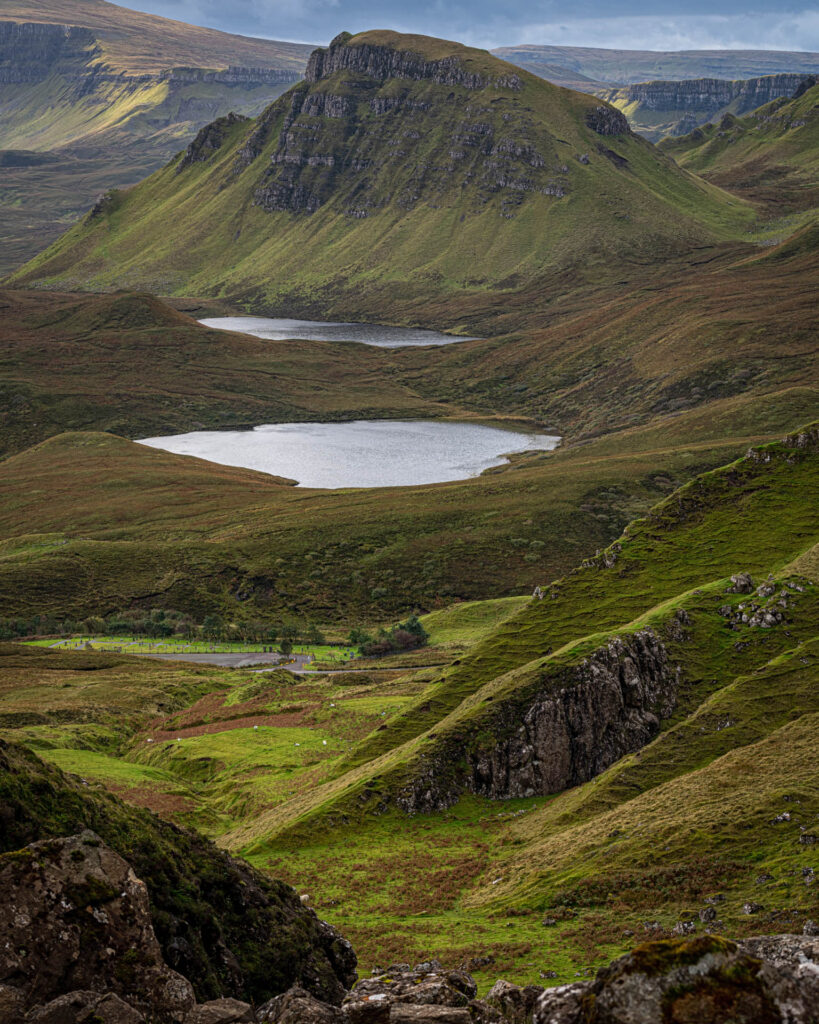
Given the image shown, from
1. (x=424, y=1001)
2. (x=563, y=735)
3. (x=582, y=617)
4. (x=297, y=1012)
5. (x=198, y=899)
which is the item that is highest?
(x=297, y=1012)

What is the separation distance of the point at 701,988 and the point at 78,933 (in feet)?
38.3

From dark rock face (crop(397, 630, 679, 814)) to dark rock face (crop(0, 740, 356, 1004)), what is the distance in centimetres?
2098

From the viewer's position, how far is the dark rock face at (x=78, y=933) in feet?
62.1

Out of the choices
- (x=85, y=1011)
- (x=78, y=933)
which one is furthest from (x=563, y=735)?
(x=85, y=1011)

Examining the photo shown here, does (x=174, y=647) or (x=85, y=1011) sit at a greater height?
(x=85, y=1011)

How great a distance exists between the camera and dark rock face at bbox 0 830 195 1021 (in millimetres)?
18938

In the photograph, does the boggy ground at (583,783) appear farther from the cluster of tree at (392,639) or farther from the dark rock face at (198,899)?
the cluster of tree at (392,639)

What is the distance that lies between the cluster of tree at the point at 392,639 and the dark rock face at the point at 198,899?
100239mm

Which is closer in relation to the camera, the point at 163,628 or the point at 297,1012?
the point at 297,1012

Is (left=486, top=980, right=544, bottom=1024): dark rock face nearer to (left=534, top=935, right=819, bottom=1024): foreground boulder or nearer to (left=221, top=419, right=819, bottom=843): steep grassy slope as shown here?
(left=534, top=935, right=819, bottom=1024): foreground boulder

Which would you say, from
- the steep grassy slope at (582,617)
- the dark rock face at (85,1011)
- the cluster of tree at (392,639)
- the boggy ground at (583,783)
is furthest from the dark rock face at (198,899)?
the cluster of tree at (392,639)

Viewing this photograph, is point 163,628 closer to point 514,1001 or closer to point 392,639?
point 392,639

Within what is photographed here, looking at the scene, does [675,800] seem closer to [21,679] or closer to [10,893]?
[10,893]

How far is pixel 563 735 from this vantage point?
48125 mm
